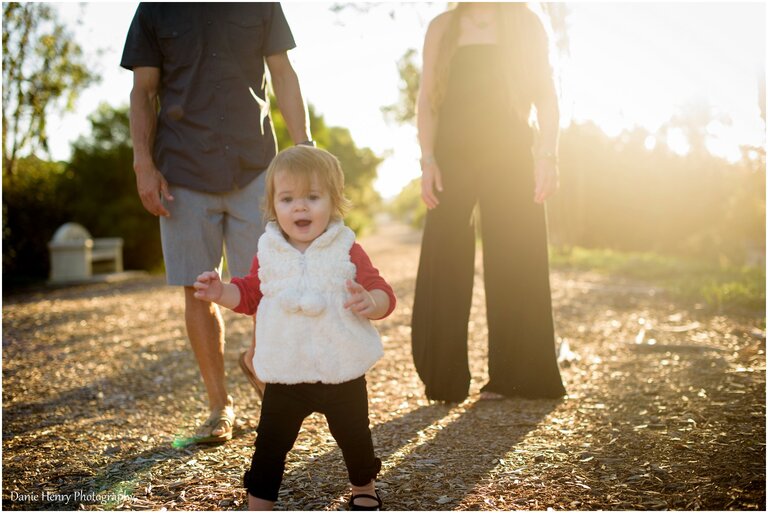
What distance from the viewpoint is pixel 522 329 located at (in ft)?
12.4

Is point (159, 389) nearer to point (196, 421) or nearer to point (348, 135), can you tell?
Result: point (196, 421)

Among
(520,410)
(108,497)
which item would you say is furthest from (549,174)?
(108,497)

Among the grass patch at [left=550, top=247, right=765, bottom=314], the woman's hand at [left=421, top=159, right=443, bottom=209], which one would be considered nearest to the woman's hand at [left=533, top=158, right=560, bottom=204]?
the woman's hand at [left=421, top=159, right=443, bottom=209]

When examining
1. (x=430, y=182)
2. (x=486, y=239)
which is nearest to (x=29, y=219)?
(x=430, y=182)

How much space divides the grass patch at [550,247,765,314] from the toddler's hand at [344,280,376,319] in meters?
5.44

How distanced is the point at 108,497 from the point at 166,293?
8.00 metres

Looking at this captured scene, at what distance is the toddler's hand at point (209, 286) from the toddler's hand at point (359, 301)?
43cm

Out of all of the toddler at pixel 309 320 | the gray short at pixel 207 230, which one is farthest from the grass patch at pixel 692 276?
the toddler at pixel 309 320

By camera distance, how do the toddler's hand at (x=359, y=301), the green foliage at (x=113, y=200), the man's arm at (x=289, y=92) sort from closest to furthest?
the toddler's hand at (x=359, y=301), the man's arm at (x=289, y=92), the green foliage at (x=113, y=200)

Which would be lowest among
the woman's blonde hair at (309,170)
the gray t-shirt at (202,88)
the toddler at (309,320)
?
the toddler at (309,320)

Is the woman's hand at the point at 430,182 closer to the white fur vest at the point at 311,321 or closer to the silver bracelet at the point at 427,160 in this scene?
the silver bracelet at the point at 427,160

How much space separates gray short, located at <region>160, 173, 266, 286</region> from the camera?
129 inches

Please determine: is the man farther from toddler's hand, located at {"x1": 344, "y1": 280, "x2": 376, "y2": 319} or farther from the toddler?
toddler's hand, located at {"x1": 344, "y1": 280, "x2": 376, "y2": 319}

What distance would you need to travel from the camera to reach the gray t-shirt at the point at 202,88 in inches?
128
